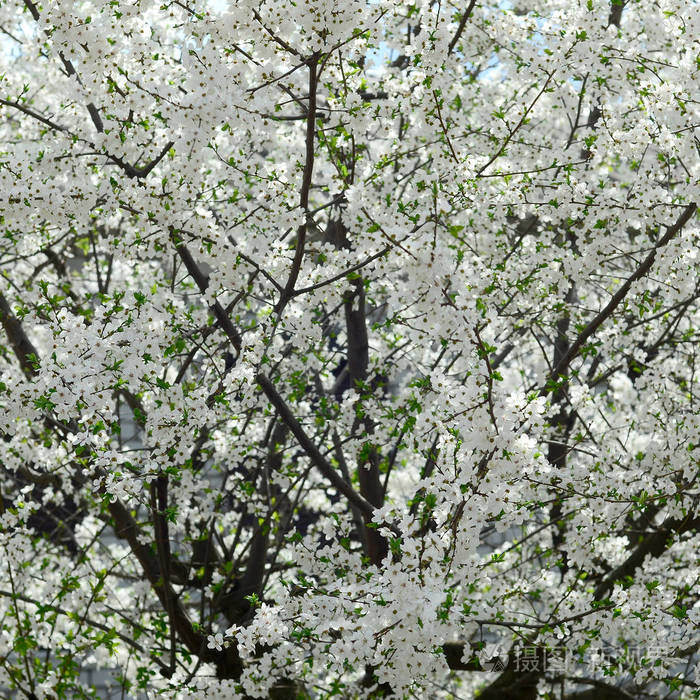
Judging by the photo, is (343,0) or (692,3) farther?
(692,3)

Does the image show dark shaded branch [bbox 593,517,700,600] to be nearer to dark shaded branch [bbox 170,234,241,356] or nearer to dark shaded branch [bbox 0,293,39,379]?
dark shaded branch [bbox 170,234,241,356]

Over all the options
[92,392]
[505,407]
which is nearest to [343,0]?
[505,407]

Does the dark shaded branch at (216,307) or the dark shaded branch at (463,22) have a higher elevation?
the dark shaded branch at (463,22)

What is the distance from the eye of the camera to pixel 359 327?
667 centimetres

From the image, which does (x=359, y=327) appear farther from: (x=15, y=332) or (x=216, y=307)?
(x=15, y=332)

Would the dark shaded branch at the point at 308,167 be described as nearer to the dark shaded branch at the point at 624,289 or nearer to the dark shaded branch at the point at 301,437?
the dark shaded branch at the point at 301,437

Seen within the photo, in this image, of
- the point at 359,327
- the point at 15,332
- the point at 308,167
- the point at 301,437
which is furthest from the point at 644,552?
the point at 15,332

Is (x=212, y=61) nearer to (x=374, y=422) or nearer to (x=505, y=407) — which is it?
(x=505, y=407)

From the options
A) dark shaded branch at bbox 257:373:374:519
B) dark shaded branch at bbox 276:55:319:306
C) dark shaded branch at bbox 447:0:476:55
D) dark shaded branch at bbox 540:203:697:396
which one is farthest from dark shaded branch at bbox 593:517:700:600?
dark shaded branch at bbox 447:0:476:55

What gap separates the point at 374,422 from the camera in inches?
248

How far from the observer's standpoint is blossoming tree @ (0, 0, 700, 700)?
4086 millimetres

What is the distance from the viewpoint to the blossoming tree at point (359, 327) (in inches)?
161

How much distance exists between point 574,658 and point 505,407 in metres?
2.21

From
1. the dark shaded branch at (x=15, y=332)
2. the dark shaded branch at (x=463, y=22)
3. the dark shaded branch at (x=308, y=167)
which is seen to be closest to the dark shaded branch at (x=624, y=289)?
the dark shaded branch at (x=308, y=167)
